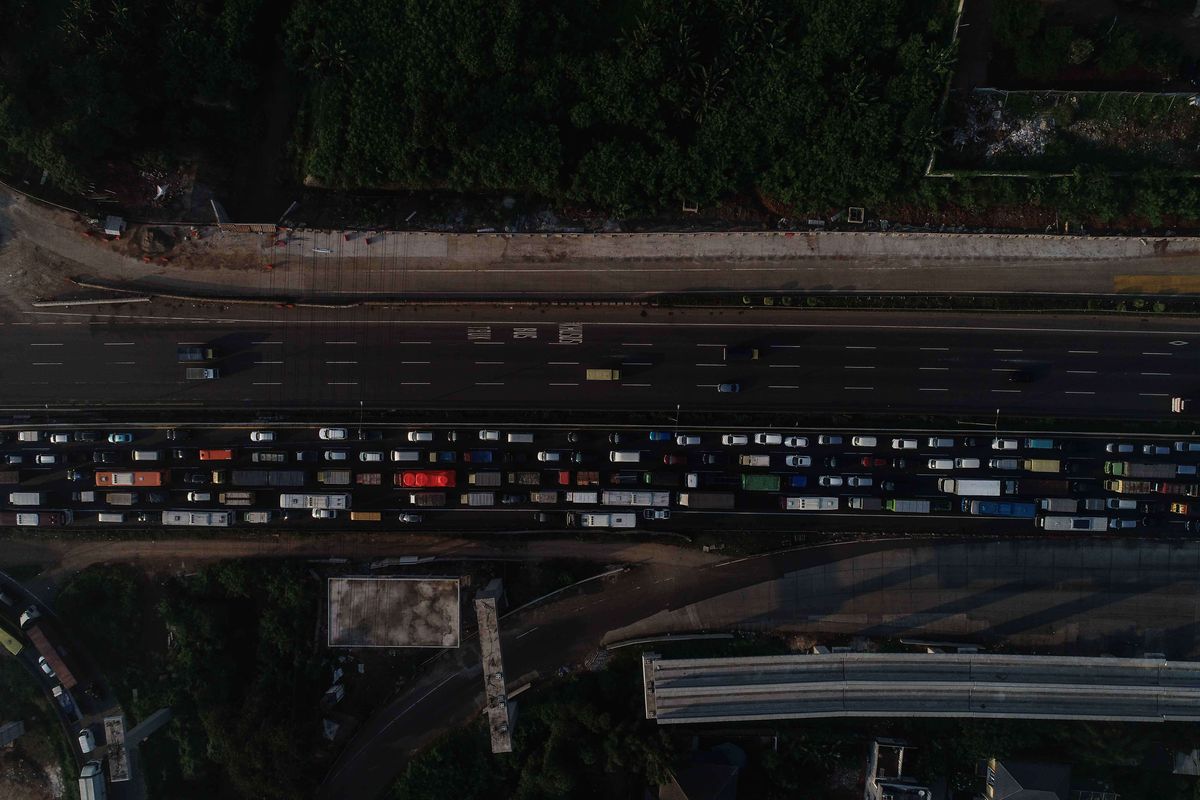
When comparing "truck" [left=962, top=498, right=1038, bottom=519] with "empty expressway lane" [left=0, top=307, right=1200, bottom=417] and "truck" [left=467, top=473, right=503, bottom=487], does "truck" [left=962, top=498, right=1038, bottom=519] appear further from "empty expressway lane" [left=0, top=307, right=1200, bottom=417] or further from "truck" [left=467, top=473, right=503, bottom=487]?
"truck" [left=467, top=473, right=503, bottom=487]

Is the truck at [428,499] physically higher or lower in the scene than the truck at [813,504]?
higher

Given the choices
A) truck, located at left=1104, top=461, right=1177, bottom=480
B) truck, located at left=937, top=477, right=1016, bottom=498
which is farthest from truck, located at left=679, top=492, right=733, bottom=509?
truck, located at left=1104, top=461, right=1177, bottom=480

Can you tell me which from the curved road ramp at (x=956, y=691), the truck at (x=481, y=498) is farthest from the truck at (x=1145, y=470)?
the truck at (x=481, y=498)

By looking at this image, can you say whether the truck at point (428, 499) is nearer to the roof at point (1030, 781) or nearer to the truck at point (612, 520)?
the truck at point (612, 520)

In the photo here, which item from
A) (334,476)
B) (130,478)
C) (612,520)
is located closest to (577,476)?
(612,520)

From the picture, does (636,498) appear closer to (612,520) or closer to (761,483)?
(612,520)

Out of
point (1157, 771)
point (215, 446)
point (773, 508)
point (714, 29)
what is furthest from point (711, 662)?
point (714, 29)
